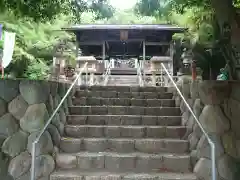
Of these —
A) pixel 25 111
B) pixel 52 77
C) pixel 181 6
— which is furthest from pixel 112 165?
pixel 52 77

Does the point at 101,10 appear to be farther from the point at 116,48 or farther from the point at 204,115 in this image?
the point at 116,48

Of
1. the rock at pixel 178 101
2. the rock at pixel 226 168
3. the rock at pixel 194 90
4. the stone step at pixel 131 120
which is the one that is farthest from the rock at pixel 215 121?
the rock at pixel 178 101

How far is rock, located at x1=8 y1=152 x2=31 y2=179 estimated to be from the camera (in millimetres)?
4184

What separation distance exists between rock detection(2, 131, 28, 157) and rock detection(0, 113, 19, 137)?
0.07 meters

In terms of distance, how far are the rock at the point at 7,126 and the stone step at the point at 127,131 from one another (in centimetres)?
129

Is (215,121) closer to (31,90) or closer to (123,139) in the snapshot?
(123,139)

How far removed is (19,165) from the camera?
13.8 ft

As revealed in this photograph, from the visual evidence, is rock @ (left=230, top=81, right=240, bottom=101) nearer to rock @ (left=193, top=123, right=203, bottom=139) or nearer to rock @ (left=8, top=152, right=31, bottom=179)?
rock @ (left=193, top=123, right=203, bottom=139)

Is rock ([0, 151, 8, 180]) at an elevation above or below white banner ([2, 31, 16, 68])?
below

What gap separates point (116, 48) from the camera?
63.8ft

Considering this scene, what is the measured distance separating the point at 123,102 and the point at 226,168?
9.57ft

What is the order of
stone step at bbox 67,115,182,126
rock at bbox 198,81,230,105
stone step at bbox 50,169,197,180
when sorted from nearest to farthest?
stone step at bbox 50,169,197,180 < rock at bbox 198,81,230,105 < stone step at bbox 67,115,182,126

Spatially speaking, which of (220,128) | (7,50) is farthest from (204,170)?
(7,50)

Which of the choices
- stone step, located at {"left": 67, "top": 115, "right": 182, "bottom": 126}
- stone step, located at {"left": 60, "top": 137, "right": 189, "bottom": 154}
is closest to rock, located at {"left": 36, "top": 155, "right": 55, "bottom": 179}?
stone step, located at {"left": 60, "top": 137, "right": 189, "bottom": 154}
